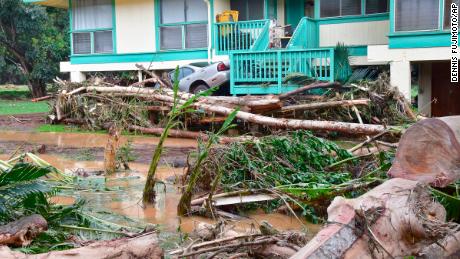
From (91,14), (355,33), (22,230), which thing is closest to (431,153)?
(22,230)

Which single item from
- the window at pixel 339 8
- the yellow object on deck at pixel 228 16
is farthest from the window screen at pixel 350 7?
the yellow object on deck at pixel 228 16

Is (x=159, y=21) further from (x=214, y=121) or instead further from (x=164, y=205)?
(x=164, y=205)

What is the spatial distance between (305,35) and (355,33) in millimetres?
1717

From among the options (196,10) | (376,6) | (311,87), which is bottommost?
(311,87)

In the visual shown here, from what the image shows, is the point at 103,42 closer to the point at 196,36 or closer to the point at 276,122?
the point at 196,36

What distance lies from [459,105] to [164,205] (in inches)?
486

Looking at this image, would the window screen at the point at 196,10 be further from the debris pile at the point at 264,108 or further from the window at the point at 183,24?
the debris pile at the point at 264,108

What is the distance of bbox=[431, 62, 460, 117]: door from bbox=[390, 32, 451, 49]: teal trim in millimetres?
1863

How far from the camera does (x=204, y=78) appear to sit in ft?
57.6

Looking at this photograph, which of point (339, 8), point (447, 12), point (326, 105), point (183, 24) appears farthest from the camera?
point (183, 24)

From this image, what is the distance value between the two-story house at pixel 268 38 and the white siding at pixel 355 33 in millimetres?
31

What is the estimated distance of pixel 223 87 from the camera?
18453mm

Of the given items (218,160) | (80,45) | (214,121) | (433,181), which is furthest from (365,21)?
(433,181)

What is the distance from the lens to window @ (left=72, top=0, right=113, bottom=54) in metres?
23.7
